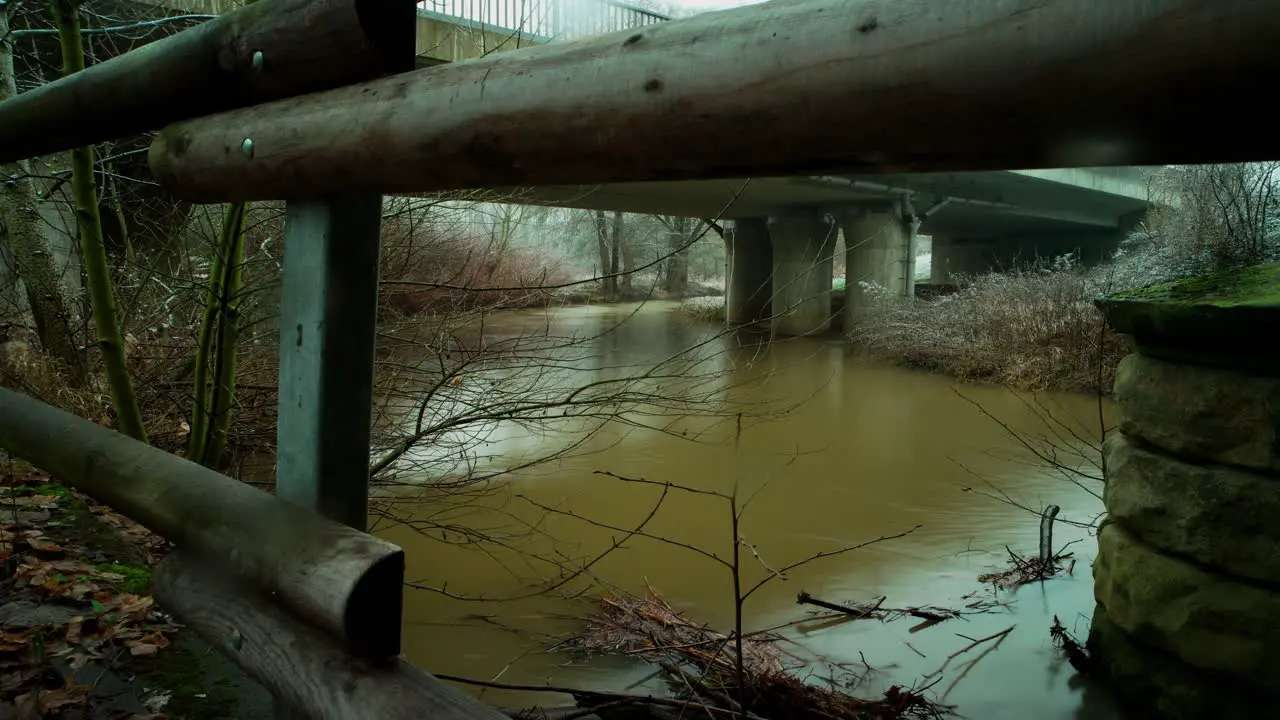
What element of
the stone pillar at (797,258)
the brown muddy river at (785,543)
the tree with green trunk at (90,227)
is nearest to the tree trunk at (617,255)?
the stone pillar at (797,258)

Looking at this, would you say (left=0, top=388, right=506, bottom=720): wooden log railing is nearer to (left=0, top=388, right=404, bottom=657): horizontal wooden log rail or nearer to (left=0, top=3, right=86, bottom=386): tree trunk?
(left=0, top=388, right=404, bottom=657): horizontal wooden log rail

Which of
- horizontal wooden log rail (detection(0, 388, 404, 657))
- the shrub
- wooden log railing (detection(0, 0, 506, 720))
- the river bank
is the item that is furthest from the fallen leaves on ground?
the shrub

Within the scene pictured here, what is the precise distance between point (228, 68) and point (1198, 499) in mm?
3011

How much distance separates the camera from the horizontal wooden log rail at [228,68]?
1.46m

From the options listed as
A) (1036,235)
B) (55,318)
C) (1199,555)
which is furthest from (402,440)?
(1036,235)

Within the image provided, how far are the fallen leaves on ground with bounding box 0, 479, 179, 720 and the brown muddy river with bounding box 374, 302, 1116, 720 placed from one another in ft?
4.37

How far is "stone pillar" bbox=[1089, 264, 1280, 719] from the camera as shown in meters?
2.65

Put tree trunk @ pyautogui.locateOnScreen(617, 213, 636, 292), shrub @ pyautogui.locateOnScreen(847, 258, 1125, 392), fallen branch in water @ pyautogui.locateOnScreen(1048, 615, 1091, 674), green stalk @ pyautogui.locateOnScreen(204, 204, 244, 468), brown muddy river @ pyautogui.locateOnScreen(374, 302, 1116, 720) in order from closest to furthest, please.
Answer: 1. green stalk @ pyautogui.locateOnScreen(204, 204, 244, 468)
2. fallen branch in water @ pyautogui.locateOnScreen(1048, 615, 1091, 674)
3. brown muddy river @ pyautogui.locateOnScreen(374, 302, 1116, 720)
4. shrub @ pyautogui.locateOnScreen(847, 258, 1125, 392)
5. tree trunk @ pyautogui.locateOnScreen(617, 213, 636, 292)

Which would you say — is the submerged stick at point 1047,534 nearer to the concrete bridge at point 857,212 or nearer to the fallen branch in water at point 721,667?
the fallen branch in water at point 721,667

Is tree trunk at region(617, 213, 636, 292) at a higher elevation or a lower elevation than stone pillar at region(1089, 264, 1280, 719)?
higher

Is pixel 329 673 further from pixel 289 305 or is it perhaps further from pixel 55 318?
pixel 55 318

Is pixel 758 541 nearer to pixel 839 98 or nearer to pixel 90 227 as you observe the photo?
pixel 90 227

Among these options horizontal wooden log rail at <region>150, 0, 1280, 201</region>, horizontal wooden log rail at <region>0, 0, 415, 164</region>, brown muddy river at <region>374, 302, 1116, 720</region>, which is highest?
horizontal wooden log rail at <region>0, 0, 415, 164</region>

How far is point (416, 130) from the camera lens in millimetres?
1326
